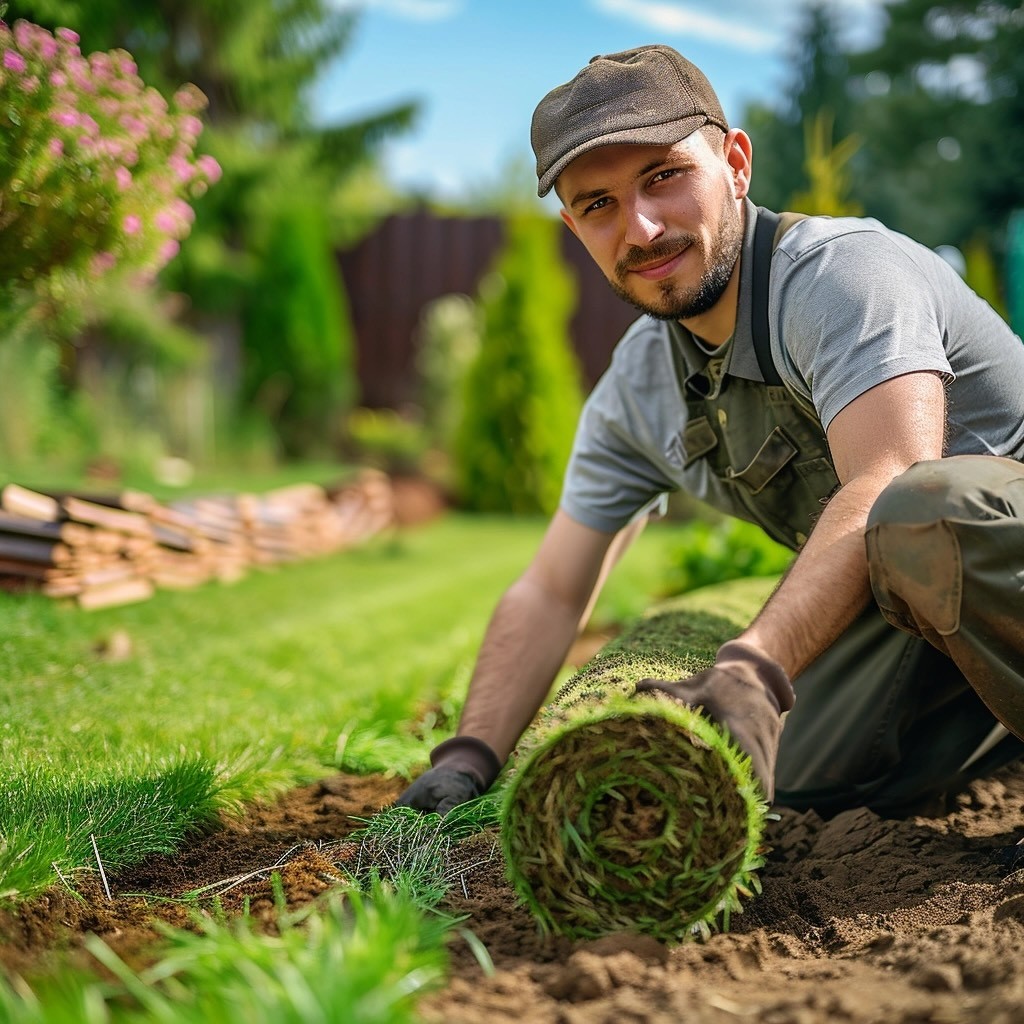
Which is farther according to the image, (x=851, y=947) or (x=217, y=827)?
(x=217, y=827)

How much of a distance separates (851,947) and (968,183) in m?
12.9

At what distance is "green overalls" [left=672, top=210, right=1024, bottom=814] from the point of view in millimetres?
2453

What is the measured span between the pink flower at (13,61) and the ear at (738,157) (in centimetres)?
198

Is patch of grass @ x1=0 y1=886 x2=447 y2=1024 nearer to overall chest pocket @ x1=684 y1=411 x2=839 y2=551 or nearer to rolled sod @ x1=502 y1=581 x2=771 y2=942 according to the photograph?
rolled sod @ x1=502 y1=581 x2=771 y2=942

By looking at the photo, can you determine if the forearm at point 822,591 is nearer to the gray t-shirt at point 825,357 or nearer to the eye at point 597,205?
the gray t-shirt at point 825,357

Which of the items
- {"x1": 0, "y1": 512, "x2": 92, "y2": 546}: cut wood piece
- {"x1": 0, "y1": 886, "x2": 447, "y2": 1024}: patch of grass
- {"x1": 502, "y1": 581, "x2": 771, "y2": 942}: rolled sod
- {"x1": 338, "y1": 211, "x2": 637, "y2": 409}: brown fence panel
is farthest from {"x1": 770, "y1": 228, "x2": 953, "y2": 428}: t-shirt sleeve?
{"x1": 338, "y1": 211, "x2": 637, "y2": 409}: brown fence panel

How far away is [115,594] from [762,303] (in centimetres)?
363

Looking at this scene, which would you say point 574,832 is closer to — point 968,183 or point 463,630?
point 463,630

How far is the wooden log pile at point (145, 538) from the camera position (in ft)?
14.3

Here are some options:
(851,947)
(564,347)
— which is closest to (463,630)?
(851,947)

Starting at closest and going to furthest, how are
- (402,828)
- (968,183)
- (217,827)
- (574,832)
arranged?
(574,832) → (402,828) → (217,827) → (968,183)

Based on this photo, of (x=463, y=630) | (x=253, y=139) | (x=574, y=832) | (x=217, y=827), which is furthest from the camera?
(x=253, y=139)

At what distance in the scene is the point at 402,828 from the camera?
216 cm

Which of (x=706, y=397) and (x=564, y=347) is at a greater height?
(x=564, y=347)
